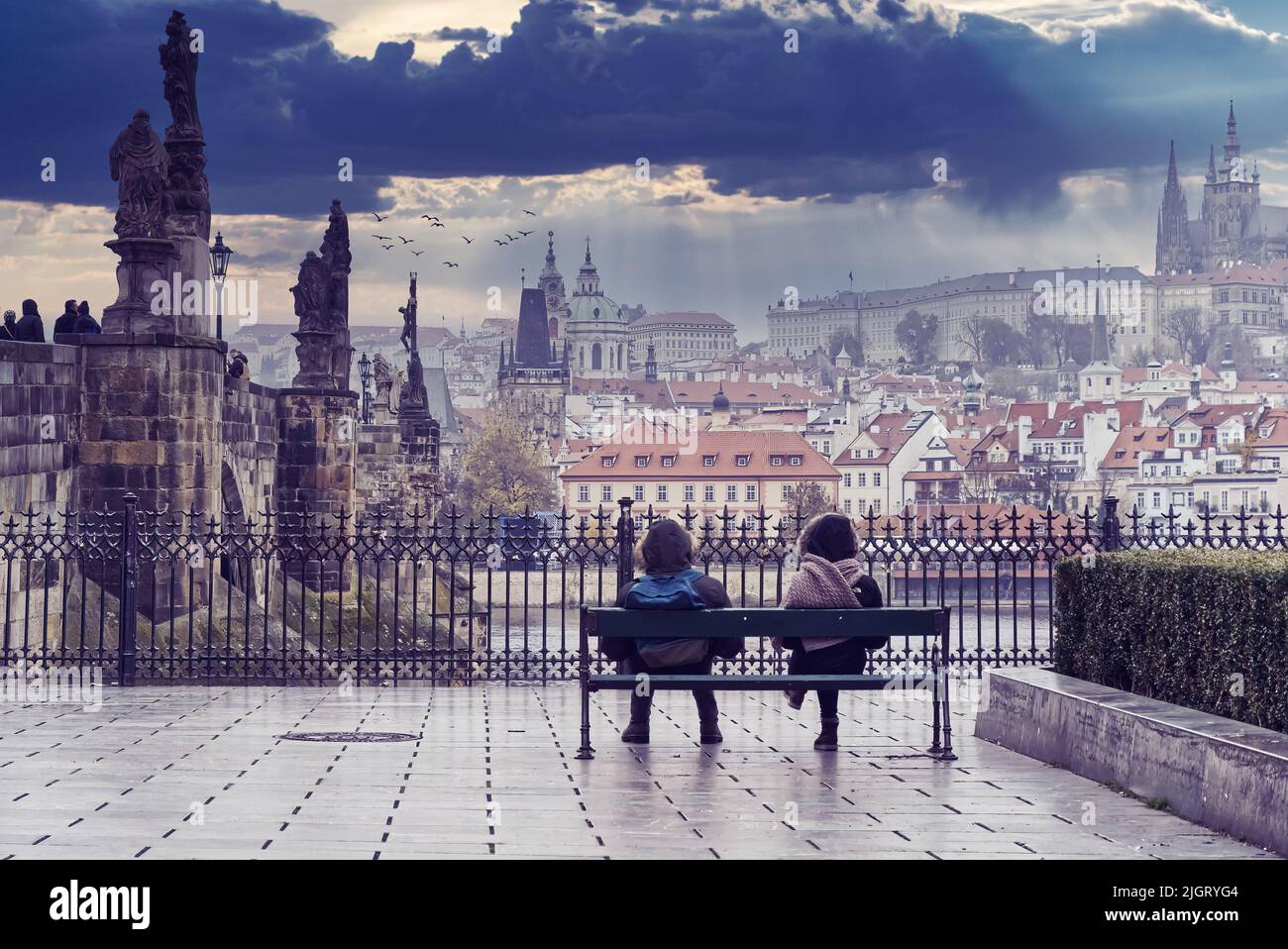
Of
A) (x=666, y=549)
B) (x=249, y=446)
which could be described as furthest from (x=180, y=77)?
(x=666, y=549)

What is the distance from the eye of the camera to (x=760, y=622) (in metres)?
9.92

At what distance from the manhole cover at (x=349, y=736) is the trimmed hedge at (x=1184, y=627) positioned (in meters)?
3.73

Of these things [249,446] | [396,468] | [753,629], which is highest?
[249,446]

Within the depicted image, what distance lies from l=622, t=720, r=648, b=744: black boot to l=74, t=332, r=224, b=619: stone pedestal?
9153mm

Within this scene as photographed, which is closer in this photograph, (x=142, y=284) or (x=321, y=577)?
(x=321, y=577)

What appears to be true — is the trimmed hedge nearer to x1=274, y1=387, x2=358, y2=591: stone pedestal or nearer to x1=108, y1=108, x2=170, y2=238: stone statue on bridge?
x1=108, y1=108, x2=170, y2=238: stone statue on bridge

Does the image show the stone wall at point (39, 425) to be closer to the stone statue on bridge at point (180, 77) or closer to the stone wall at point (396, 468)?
the stone statue on bridge at point (180, 77)

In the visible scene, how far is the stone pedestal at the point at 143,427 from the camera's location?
18.8m

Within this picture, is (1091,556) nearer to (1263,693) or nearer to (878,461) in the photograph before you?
(1263,693)

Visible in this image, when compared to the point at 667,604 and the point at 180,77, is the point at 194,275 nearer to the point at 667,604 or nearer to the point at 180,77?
the point at 180,77

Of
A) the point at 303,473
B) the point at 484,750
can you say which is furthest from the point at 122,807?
the point at 303,473

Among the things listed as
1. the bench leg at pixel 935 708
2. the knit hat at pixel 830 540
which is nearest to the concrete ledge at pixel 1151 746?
the bench leg at pixel 935 708

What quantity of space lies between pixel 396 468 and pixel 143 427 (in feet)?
76.9
